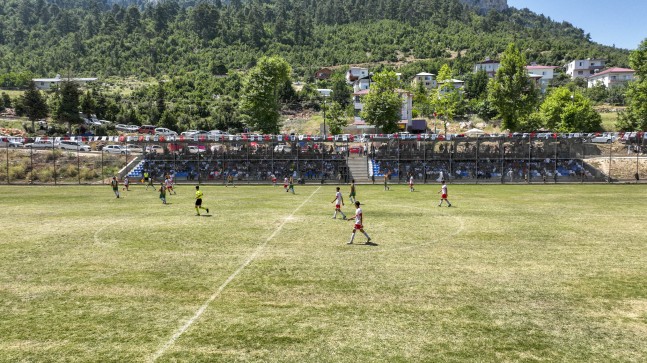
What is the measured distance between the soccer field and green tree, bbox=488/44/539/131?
46556 mm

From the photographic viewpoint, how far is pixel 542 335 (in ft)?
33.3

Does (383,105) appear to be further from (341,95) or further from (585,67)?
(585,67)

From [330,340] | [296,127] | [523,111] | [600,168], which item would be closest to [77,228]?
[330,340]

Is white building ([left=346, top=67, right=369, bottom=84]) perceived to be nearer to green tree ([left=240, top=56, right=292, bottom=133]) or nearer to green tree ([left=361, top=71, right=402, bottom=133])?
green tree ([left=240, top=56, right=292, bottom=133])

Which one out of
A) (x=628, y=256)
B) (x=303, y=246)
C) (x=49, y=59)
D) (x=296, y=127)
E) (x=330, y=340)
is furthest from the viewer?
(x=49, y=59)

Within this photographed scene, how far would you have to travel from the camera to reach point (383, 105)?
75812 mm

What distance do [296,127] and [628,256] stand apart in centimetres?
9202

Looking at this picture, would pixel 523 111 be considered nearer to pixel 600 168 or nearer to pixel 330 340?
pixel 600 168

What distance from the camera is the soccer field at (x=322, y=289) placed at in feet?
31.6

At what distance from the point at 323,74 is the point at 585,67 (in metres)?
102

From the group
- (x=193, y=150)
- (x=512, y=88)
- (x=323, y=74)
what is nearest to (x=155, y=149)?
(x=193, y=150)

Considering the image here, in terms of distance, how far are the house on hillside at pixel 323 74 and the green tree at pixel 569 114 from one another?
9228 centimetres

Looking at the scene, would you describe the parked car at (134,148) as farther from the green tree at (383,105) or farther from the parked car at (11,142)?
the green tree at (383,105)

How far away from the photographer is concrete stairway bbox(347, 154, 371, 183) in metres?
53.9
